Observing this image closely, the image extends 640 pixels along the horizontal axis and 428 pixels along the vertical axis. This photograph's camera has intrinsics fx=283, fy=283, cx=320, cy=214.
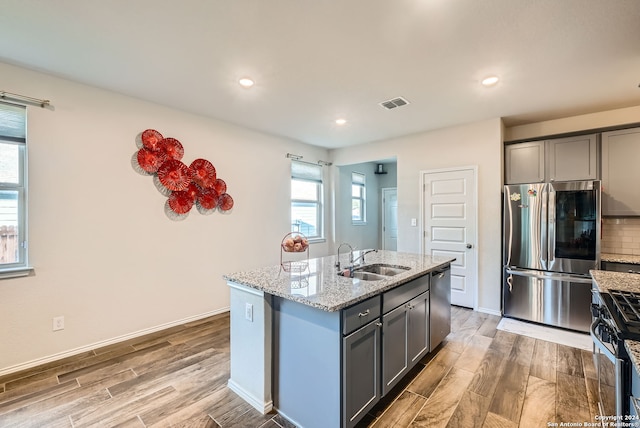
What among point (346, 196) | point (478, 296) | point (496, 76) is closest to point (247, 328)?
point (496, 76)

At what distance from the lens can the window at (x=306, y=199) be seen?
5082 mm

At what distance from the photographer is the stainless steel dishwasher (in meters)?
2.63

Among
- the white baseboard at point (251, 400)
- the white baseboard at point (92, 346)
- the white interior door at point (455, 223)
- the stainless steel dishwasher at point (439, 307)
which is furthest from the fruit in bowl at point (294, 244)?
the white interior door at point (455, 223)

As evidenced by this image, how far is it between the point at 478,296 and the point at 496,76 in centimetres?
282

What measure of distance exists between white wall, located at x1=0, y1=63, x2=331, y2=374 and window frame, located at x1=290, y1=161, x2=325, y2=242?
121cm

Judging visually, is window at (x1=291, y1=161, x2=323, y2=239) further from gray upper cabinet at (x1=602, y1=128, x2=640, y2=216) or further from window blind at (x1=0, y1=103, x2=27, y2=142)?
gray upper cabinet at (x1=602, y1=128, x2=640, y2=216)

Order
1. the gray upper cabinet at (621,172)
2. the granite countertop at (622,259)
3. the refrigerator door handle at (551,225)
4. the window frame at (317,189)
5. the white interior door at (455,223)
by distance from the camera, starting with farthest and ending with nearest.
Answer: the window frame at (317,189)
the white interior door at (455,223)
the refrigerator door handle at (551,225)
the gray upper cabinet at (621,172)
the granite countertop at (622,259)

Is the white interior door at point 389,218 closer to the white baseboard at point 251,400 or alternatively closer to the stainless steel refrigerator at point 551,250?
the stainless steel refrigerator at point 551,250

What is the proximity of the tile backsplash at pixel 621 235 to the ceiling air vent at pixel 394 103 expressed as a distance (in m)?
2.88

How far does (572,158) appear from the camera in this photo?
3453 mm

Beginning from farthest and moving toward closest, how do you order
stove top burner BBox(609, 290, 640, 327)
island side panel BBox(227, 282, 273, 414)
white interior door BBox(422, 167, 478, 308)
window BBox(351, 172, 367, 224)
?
window BBox(351, 172, 367, 224), white interior door BBox(422, 167, 478, 308), island side panel BBox(227, 282, 273, 414), stove top burner BBox(609, 290, 640, 327)

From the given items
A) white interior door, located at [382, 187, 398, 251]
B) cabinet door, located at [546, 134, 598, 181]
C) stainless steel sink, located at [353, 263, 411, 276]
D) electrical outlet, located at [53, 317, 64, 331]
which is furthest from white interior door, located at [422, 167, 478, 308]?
electrical outlet, located at [53, 317, 64, 331]

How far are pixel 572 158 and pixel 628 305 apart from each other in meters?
2.73

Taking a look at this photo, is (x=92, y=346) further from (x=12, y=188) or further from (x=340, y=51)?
(x=340, y=51)
